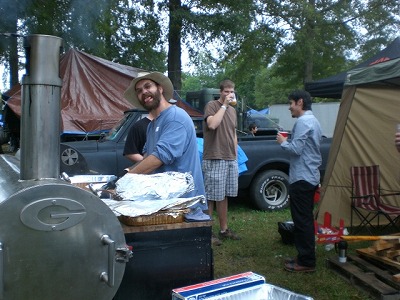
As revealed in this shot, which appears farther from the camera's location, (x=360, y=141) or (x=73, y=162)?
(x=360, y=141)

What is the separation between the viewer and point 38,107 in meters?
2.18

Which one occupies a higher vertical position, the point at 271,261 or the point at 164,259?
the point at 164,259

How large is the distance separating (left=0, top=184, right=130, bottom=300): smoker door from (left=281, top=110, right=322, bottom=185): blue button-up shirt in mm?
2585

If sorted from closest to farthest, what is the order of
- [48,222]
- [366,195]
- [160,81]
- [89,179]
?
[48,222] → [160,81] → [89,179] → [366,195]

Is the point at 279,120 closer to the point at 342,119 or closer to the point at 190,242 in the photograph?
the point at 342,119

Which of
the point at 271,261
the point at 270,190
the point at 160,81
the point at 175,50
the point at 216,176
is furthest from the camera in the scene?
the point at 175,50

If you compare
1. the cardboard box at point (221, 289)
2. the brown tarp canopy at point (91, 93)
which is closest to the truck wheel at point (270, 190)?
the brown tarp canopy at point (91, 93)

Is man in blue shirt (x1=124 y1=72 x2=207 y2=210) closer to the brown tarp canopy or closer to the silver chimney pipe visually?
the silver chimney pipe

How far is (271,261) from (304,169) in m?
1.17

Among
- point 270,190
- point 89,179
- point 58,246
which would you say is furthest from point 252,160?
point 58,246

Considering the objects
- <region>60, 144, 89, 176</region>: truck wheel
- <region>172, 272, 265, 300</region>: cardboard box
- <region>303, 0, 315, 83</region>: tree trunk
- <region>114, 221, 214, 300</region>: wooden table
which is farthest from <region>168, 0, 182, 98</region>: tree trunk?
<region>172, 272, 265, 300</region>: cardboard box

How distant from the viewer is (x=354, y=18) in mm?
15602

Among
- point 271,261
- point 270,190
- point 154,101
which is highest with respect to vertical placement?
point 154,101

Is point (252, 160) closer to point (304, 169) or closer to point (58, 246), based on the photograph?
point (304, 169)
